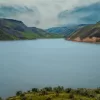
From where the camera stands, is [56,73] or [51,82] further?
[56,73]

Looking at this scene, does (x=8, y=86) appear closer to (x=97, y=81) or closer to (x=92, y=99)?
(x=97, y=81)

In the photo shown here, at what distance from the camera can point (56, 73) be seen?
117750 millimetres

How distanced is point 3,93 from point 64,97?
27.2 m

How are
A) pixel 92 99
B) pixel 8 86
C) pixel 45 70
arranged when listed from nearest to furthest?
1. pixel 92 99
2. pixel 8 86
3. pixel 45 70

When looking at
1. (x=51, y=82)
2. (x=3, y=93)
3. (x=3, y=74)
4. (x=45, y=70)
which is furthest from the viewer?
(x=45, y=70)

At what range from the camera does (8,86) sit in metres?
93.1

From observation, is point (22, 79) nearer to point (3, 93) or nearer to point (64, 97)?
point (3, 93)

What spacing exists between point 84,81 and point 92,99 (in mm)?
40636

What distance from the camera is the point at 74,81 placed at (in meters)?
101

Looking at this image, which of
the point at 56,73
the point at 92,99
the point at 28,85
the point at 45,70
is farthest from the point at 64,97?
Answer: the point at 45,70

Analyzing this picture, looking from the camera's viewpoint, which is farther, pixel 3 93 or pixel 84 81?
pixel 84 81

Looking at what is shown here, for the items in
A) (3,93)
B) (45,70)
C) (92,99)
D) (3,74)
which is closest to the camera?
(92,99)

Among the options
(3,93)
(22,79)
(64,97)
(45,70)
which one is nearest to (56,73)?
(45,70)

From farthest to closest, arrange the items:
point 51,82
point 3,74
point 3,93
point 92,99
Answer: point 3,74
point 51,82
point 3,93
point 92,99
